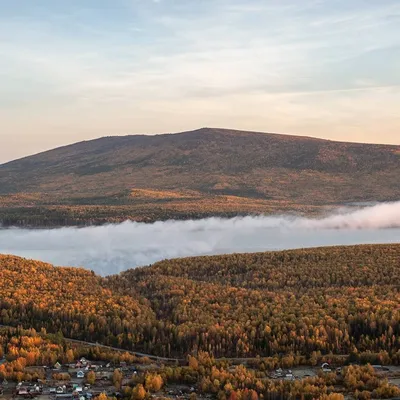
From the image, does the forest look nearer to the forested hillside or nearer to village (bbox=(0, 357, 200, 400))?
village (bbox=(0, 357, 200, 400))

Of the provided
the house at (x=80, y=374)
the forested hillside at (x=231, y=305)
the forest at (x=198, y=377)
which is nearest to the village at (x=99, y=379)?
the house at (x=80, y=374)

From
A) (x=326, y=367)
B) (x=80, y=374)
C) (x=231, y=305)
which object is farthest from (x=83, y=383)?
(x=231, y=305)

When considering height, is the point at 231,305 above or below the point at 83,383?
above

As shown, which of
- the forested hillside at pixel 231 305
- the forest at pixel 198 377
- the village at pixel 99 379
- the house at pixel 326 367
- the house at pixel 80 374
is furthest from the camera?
the forested hillside at pixel 231 305

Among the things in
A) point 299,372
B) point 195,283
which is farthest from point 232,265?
point 299,372

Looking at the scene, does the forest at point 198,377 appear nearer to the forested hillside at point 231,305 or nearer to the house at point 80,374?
the house at point 80,374

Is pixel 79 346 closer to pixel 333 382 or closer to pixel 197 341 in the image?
pixel 197 341

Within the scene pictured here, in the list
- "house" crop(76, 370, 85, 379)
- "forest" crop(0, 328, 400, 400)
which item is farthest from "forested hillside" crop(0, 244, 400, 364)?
"house" crop(76, 370, 85, 379)

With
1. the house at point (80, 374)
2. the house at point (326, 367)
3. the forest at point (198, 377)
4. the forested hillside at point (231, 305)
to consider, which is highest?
the forested hillside at point (231, 305)

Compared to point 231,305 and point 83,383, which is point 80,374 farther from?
point 231,305
